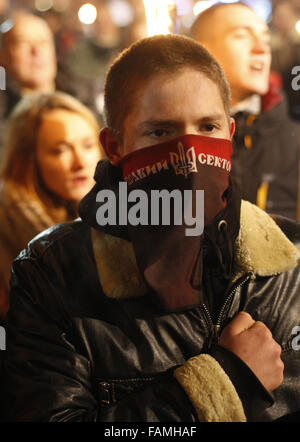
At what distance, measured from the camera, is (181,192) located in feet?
4.63

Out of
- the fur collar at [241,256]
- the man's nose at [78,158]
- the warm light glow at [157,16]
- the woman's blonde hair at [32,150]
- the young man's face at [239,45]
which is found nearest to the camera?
the fur collar at [241,256]

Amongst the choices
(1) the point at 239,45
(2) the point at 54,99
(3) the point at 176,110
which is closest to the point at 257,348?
(3) the point at 176,110

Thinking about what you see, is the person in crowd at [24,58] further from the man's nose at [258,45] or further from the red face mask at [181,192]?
the red face mask at [181,192]

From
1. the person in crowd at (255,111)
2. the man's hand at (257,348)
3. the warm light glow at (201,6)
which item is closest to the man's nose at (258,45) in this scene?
the person in crowd at (255,111)

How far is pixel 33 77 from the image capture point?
3486 millimetres

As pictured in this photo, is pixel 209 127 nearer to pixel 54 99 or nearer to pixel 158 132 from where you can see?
pixel 158 132

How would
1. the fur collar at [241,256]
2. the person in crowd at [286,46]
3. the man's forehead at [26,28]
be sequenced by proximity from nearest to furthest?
the fur collar at [241,256]
the man's forehead at [26,28]
the person in crowd at [286,46]

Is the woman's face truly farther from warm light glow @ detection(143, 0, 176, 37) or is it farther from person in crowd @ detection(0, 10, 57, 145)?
warm light glow @ detection(143, 0, 176, 37)

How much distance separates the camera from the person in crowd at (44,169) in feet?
9.53

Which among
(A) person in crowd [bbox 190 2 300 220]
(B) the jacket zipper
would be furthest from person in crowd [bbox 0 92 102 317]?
(B) the jacket zipper

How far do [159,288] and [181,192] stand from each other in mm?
253

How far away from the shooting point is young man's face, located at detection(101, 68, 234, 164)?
1395 millimetres

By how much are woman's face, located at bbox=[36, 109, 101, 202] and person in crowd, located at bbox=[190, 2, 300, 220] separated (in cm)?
76

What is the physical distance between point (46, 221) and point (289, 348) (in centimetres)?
176
